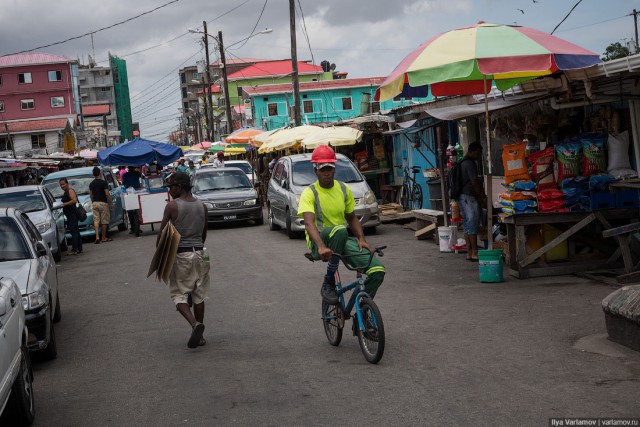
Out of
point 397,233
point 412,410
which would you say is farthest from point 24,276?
point 397,233

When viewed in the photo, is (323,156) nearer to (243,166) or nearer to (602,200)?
(602,200)

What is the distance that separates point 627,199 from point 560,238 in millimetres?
1145

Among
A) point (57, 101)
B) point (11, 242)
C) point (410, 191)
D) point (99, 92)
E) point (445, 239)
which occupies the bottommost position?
point (445, 239)

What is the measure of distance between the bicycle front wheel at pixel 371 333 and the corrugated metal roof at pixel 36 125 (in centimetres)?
8075

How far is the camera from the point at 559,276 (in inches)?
475

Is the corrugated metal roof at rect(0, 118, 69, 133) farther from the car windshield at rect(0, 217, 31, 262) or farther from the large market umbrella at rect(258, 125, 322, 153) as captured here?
the car windshield at rect(0, 217, 31, 262)

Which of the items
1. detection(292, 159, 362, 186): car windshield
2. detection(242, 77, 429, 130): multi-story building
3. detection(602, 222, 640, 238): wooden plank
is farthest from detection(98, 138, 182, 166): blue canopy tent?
detection(242, 77, 429, 130): multi-story building

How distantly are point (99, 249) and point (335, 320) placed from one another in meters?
14.1

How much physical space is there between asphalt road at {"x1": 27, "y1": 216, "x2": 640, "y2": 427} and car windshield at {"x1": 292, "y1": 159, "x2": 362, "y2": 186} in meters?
7.09

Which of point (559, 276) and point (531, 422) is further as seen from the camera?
→ point (559, 276)

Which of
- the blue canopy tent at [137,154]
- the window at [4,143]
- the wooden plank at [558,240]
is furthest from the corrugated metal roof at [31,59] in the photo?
the wooden plank at [558,240]

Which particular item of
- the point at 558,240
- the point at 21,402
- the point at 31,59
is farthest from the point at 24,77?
the point at 21,402

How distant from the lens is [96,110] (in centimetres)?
14238

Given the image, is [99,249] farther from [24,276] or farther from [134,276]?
[24,276]
